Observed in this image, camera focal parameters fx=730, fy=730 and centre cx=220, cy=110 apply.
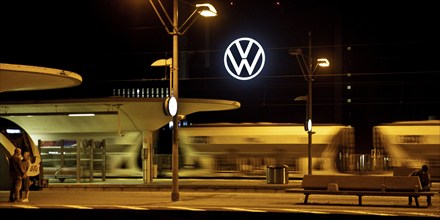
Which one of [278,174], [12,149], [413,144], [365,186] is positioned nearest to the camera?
[365,186]

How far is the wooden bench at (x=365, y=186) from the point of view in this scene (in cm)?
1859

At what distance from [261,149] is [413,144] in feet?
24.3

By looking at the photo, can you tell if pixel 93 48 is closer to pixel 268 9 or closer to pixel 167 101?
pixel 268 9

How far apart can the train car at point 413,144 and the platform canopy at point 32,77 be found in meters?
19.4

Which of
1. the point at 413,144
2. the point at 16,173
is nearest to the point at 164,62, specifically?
the point at 16,173

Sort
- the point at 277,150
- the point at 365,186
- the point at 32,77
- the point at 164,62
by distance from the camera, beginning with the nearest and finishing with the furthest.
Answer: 1. the point at 32,77
2. the point at 365,186
3. the point at 164,62
4. the point at 277,150

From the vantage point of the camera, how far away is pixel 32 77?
1816 centimetres

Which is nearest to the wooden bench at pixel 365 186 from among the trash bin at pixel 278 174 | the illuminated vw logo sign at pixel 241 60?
the trash bin at pixel 278 174

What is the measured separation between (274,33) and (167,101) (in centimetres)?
4496

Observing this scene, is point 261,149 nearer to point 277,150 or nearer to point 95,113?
point 277,150

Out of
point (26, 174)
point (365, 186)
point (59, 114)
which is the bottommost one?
point (365, 186)

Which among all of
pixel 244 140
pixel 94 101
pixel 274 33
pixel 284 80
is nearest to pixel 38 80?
pixel 94 101

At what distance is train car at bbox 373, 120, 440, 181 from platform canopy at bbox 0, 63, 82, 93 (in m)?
19.4

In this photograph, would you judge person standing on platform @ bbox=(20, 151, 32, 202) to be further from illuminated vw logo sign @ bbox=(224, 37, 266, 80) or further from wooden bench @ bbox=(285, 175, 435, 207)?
illuminated vw logo sign @ bbox=(224, 37, 266, 80)
